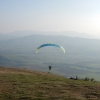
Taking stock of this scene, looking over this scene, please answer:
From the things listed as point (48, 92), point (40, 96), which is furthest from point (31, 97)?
point (48, 92)

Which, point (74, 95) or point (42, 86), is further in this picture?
point (42, 86)

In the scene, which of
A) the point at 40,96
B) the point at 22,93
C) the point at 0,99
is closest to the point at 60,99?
the point at 40,96

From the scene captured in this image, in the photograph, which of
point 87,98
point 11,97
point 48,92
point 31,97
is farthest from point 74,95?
point 11,97

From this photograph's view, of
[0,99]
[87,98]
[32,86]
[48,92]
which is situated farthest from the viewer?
[32,86]

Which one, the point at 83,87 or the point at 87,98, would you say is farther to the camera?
the point at 83,87

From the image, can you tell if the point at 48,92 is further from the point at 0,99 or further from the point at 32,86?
the point at 0,99

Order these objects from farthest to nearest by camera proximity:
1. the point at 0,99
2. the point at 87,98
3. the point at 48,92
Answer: the point at 48,92 < the point at 87,98 < the point at 0,99

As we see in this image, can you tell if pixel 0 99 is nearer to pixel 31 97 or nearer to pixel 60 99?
pixel 31 97

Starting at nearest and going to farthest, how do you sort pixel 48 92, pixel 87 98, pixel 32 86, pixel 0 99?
pixel 0 99
pixel 87 98
pixel 48 92
pixel 32 86
